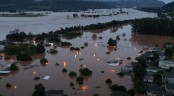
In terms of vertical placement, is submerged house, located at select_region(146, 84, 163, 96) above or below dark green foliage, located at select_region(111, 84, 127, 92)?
above

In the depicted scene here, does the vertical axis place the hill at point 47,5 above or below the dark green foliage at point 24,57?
above

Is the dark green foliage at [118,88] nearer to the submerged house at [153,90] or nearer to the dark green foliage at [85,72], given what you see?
the submerged house at [153,90]

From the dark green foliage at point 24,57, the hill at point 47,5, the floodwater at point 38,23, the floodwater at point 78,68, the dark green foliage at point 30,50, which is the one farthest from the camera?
the hill at point 47,5

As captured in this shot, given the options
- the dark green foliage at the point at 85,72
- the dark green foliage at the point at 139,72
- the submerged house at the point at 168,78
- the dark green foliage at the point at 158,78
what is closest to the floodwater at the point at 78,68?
the dark green foliage at the point at 85,72

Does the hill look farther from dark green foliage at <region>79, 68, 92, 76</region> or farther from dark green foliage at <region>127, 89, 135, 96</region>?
dark green foliage at <region>127, 89, 135, 96</region>

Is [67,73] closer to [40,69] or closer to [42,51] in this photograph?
[40,69]

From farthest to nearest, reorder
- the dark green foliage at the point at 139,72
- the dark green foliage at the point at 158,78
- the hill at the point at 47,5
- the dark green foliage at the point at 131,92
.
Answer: the hill at the point at 47,5
the dark green foliage at the point at 139,72
the dark green foliage at the point at 158,78
the dark green foliage at the point at 131,92

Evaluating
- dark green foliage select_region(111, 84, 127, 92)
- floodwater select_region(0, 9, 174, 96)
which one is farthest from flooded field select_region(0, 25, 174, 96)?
dark green foliage select_region(111, 84, 127, 92)

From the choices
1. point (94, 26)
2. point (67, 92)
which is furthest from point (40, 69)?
point (94, 26)
